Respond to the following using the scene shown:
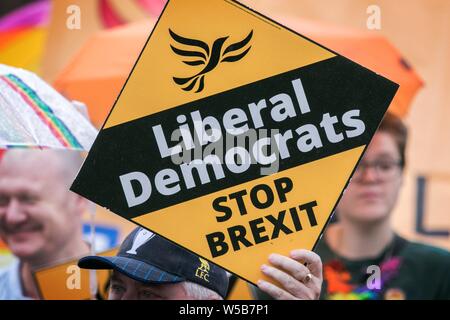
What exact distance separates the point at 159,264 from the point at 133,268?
0.09 m

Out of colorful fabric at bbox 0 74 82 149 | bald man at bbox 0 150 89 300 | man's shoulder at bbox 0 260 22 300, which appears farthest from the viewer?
bald man at bbox 0 150 89 300

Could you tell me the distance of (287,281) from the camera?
8.58 feet

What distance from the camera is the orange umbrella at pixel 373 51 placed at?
5.55 meters

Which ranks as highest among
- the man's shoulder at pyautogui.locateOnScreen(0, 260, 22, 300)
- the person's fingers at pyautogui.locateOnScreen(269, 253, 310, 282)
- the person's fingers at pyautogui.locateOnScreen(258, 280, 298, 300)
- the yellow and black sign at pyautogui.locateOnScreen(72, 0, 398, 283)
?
the yellow and black sign at pyautogui.locateOnScreen(72, 0, 398, 283)

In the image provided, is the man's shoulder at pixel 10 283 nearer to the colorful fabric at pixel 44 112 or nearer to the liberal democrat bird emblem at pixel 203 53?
the colorful fabric at pixel 44 112

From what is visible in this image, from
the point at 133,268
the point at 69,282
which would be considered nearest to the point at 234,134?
the point at 133,268

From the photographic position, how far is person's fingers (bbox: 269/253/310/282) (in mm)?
2621

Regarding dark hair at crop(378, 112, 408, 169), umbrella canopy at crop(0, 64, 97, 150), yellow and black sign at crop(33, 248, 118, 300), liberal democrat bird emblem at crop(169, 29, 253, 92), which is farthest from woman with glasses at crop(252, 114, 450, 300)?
liberal democrat bird emblem at crop(169, 29, 253, 92)

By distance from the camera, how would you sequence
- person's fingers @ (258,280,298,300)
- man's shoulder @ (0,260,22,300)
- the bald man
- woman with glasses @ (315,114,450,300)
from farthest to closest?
1. woman with glasses @ (315,114,450,300)
2. the bald man
3. man's shoulder @ (0,260,22,300)
4. person's fingers @ (258,280,298,300)

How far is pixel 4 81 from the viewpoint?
10.3ft

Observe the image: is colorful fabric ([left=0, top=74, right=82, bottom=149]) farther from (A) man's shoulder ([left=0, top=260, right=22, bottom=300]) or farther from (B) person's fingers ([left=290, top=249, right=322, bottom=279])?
(A) man's shoulder ([left=0, top=260, right=22, bottom=300])

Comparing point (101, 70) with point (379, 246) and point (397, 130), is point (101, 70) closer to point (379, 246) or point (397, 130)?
point (397, 130)

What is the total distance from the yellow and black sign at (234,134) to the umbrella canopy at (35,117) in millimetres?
501

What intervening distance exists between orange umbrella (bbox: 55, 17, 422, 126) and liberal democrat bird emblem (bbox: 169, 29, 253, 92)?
2.74m
